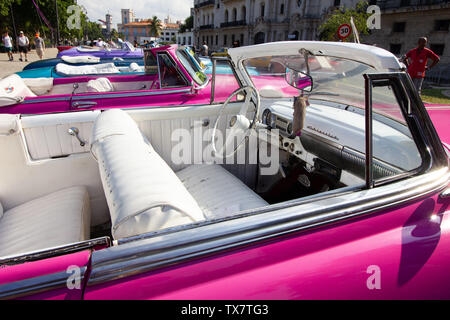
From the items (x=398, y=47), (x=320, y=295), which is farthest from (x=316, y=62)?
(x=398, y=47)

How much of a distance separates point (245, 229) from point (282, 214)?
0.17 meters

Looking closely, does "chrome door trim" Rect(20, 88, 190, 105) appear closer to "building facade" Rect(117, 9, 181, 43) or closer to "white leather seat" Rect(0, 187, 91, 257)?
"white leather seat" Rect(0, 187, 91, 257)

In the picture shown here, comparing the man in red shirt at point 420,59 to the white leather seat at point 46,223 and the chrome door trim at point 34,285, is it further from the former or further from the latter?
the chrome door trim at point 34,285

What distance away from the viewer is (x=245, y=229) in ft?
3.47

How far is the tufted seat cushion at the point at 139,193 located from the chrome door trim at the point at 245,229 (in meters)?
0.07

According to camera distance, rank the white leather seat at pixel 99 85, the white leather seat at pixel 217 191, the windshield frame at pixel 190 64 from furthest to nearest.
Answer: the white leather seat at pixel 99 85
the windshield frame at pixel 190 64
the white leather seat at pixel 217 191

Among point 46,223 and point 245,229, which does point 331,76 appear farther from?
point 46,223

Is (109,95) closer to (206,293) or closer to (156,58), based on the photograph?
(156,58)

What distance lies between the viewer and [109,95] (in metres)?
3.81

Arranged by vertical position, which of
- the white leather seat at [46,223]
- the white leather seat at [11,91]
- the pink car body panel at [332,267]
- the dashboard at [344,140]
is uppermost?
the white leather seat at [11,91]

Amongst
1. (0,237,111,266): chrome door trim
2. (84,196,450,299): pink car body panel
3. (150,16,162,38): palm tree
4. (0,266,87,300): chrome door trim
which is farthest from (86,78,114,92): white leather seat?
(150,16,162,38): palm tree

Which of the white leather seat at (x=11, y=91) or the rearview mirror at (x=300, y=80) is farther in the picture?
the white leather seat at (x=11, y=91)

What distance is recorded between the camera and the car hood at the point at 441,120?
6.22 feet

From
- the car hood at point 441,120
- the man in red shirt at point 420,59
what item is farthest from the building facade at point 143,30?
the car hood at point 441,120
